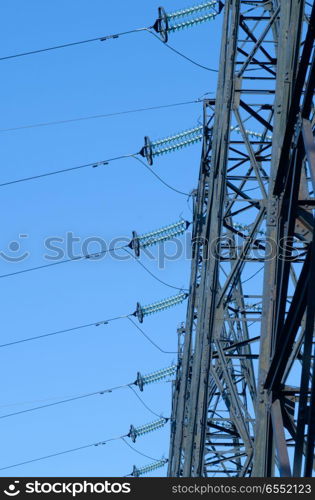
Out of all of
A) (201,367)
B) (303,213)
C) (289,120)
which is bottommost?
(303,213)

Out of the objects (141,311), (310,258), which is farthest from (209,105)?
(310,258)

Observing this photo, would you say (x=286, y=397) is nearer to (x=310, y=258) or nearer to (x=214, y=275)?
(x=310, y=258)

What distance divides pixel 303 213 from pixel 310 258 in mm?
1212

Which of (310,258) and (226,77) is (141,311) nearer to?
(226,77)

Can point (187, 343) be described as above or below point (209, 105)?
below

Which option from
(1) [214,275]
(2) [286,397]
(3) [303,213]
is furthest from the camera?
(1) [214,275]

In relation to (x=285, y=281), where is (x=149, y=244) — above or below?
above

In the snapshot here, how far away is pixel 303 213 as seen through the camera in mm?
10164
